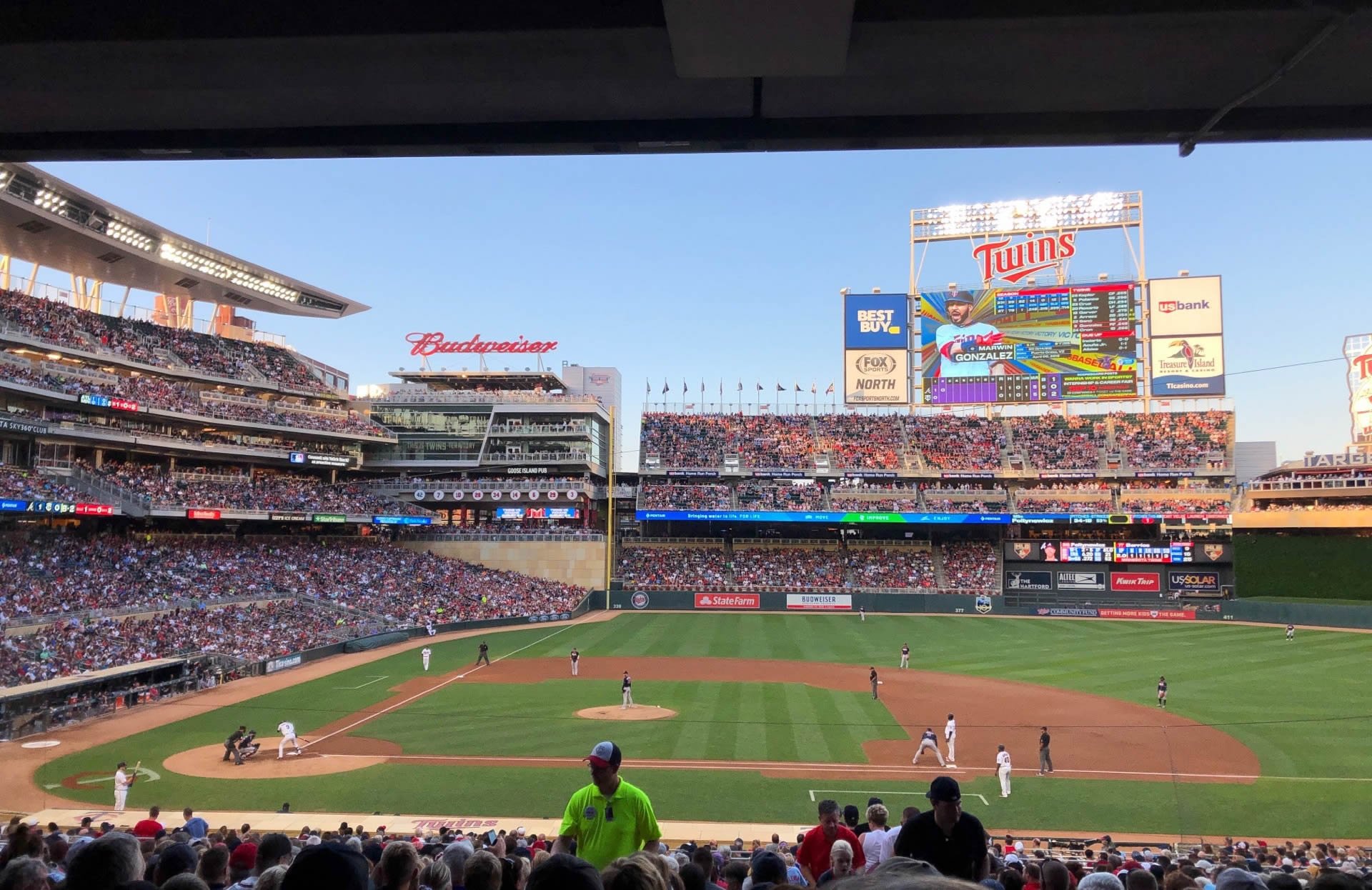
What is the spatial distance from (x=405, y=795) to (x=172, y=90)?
56.0ft

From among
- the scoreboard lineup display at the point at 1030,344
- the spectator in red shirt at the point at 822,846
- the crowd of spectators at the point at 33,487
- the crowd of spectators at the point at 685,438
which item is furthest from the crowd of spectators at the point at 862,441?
the spectator in red shirt at the point at 822,846

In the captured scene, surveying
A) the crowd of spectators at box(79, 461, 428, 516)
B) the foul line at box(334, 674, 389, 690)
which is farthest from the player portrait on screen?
the foul line at box(334, 674, 389, 690)

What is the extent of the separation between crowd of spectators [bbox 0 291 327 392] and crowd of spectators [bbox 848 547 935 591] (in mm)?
41734

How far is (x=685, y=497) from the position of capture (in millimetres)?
66750

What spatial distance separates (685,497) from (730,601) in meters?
10.4

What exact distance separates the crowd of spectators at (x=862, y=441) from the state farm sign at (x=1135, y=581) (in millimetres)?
17456

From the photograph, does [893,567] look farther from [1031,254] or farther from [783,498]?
[1031,254]

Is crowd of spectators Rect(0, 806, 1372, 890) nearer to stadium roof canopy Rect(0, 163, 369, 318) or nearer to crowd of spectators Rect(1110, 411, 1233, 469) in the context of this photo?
stadium roof canopy Rect(0, 163, 369, 318)

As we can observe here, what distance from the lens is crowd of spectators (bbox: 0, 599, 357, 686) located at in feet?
90.7

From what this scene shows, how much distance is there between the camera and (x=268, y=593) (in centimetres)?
4291

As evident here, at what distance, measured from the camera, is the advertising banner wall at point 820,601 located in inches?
2327

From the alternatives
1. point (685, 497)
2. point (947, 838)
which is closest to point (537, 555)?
point (685, 497)

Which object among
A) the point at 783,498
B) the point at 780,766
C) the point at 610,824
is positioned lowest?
the point at 780,766

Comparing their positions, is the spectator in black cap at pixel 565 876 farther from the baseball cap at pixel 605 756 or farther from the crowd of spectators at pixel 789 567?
the crowd of spectators at pixel 789 567
